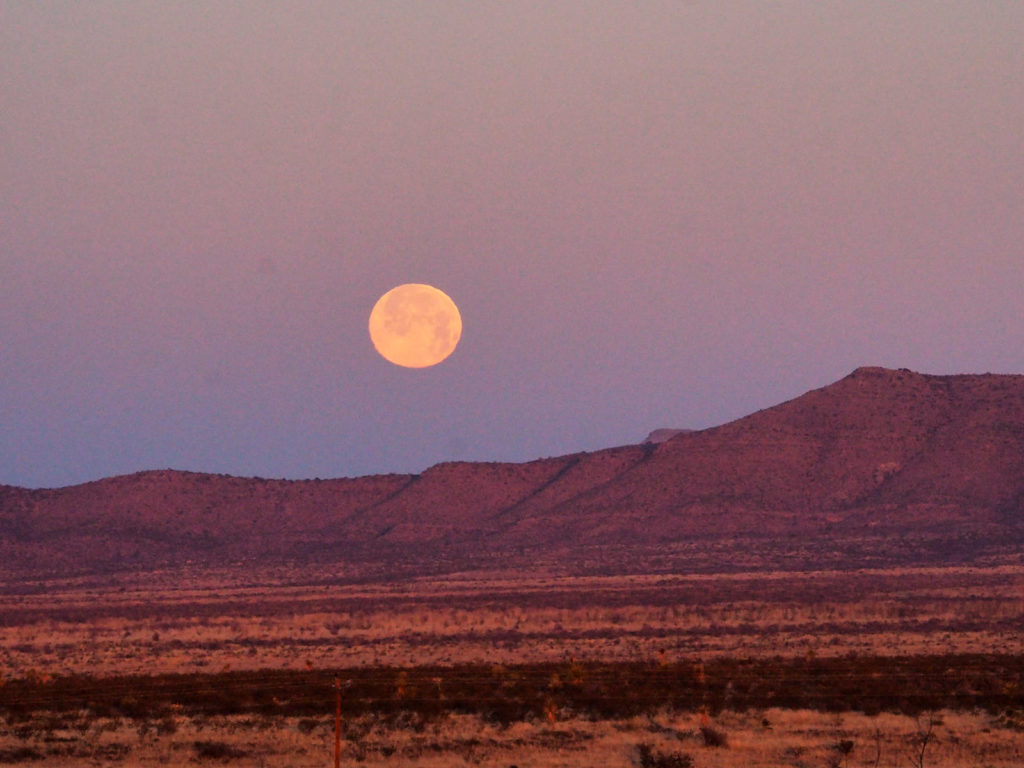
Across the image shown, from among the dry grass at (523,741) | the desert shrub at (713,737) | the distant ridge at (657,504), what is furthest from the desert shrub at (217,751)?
the distant ridge at (657,504)

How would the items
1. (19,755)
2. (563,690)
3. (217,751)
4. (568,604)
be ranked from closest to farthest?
(19,755), (217,751), (563,690), (568,604)

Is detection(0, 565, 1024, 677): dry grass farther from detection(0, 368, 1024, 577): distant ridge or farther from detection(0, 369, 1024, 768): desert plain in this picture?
detection(0, 368, 1024, 577): distant ridge

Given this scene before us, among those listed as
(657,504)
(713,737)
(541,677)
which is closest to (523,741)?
(713,737)

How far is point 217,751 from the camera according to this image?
26328 mm

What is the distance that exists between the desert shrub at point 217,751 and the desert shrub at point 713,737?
8587mm

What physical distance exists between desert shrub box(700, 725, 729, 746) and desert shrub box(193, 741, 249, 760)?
28.2 ft

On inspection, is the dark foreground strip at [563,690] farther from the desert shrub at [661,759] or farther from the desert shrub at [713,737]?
the desert shrub at [661,759]

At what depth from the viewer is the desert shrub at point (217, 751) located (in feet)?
85.7

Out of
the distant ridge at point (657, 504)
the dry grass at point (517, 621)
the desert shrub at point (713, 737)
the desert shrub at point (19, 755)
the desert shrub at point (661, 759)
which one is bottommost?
the desert shrub at point (661, 759)

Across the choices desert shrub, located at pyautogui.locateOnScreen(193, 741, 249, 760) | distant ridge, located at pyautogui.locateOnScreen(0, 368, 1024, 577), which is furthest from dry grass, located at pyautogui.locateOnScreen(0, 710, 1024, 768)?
distant ridge, located at pyautogui.locateOnScreen(0, 368, 1024, 577)

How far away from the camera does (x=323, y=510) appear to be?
5069 inches

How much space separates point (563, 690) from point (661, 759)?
325 inches

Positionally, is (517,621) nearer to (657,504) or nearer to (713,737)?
(713,737)

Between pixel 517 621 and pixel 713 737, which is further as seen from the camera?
pixel 517 621
